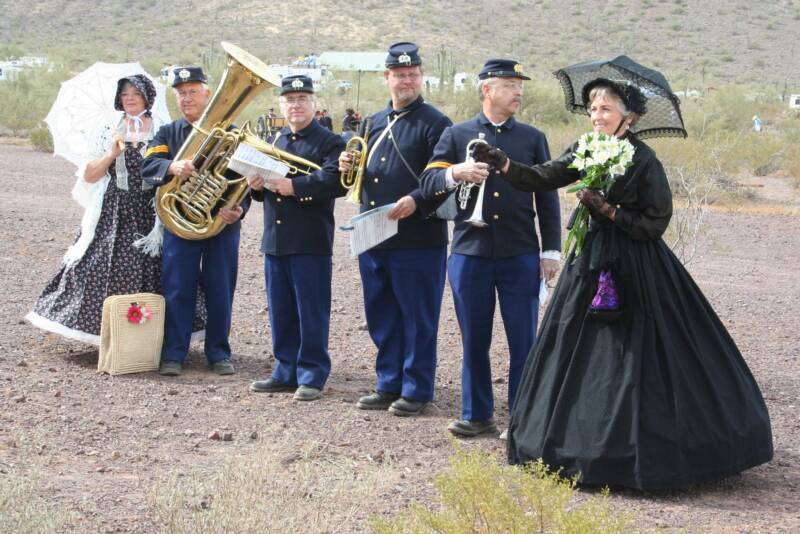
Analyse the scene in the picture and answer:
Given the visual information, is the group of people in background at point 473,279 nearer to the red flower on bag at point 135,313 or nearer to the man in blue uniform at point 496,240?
the man in blue uniform at point 496,240

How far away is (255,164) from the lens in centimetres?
729

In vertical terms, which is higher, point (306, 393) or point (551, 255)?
point (551, 255)

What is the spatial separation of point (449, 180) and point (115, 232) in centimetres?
303

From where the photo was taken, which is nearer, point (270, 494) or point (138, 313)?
point (270, 494)

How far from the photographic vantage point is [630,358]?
18.6 ft

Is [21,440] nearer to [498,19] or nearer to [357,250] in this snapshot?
[357,250]

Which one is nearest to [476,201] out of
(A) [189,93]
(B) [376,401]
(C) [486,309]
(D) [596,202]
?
(C) [486,309]

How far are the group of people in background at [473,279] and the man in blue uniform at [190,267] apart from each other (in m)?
0.02

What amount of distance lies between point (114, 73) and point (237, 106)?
146cm

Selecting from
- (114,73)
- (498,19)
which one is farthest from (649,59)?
(114,73)

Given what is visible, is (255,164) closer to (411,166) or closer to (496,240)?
(411,166)

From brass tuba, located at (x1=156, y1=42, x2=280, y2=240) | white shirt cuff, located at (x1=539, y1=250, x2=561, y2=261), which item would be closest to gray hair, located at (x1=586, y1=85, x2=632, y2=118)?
white shirt cuff, located at (x1=539, y1=250, x2=561, y2=261)

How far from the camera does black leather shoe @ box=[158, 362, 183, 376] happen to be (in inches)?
324

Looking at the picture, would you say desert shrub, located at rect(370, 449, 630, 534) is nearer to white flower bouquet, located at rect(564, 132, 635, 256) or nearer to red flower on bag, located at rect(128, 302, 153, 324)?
white flower bouquet, located at rect(564, 132, 635, 256)
